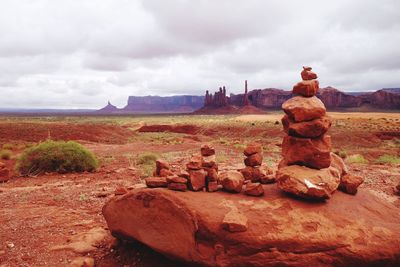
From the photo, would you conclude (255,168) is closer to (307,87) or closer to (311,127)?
(311,127)

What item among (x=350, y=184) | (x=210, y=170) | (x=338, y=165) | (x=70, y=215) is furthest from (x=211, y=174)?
(x=70, y=215)

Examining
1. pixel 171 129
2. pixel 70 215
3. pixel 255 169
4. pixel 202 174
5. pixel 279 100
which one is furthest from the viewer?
pixel 279 100

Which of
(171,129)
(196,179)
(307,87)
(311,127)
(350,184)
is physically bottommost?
(171,129)

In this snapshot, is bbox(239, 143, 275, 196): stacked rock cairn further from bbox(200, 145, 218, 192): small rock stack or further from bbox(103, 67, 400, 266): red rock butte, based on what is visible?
bbox(200, 145, 218, 192): small rock stack

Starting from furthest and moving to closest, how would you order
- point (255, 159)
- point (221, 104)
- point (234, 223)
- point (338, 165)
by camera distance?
1. point (221, 104)
2. point (338, 165)
3. point (255, 159)
4. point (234, 223)

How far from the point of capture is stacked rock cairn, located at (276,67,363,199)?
6.43 metres

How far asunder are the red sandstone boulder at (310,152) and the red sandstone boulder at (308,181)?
0.14 m

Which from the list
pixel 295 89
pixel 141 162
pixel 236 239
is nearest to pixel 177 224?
pixel 236 239

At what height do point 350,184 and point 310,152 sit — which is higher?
point 310,152

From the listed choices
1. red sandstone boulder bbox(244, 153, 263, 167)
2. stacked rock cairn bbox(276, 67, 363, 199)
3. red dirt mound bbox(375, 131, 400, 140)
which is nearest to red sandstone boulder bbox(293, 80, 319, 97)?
stacked rock cairn bbox(276, 67, 363, 199)

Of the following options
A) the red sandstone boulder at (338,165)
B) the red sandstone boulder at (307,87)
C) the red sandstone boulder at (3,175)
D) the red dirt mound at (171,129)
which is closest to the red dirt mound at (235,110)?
the red dirt mound at (171,129)

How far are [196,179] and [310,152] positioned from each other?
7.46 feet

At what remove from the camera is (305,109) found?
6.78 metres

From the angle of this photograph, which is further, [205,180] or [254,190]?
[205,180]
